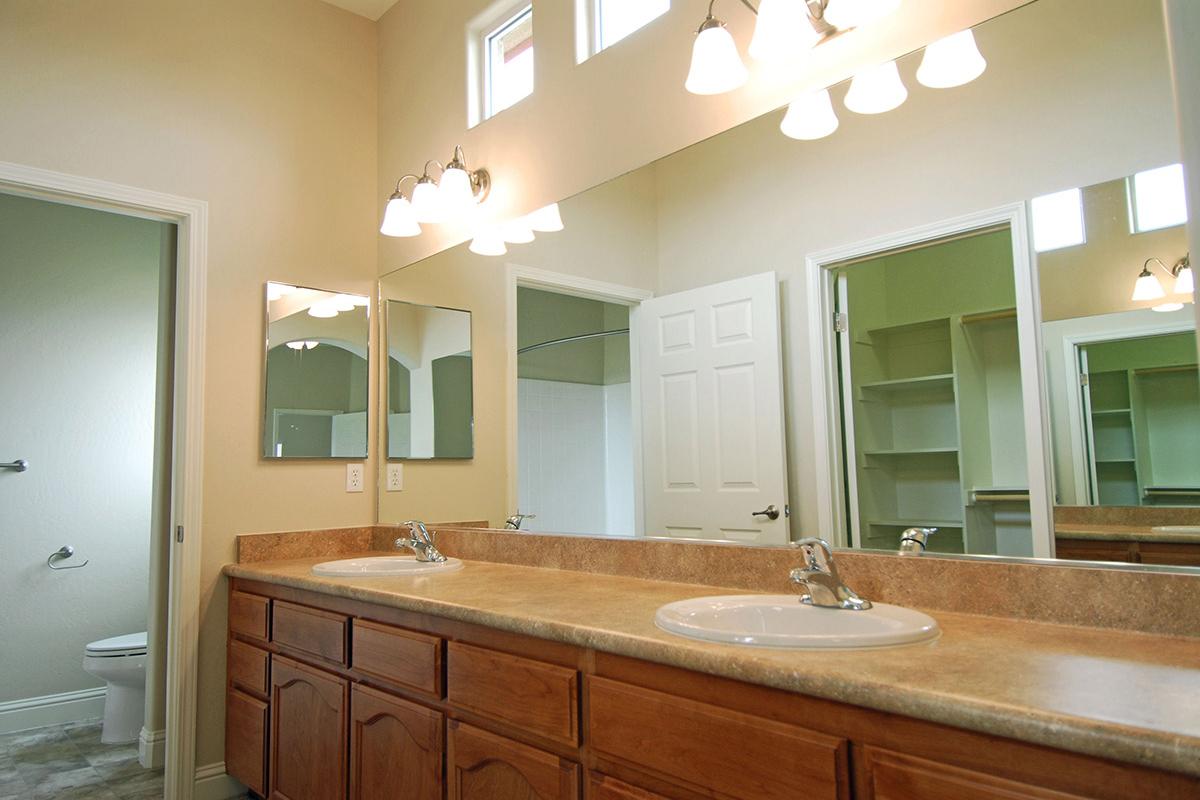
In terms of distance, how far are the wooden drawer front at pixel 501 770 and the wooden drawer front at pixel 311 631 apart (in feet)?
1.75

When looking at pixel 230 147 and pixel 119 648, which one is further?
pixel 119 648

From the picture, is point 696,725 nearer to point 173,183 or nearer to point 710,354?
point 710,354

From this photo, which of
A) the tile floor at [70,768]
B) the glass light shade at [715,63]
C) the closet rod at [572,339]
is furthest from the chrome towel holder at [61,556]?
the glass light shade at [715,63]

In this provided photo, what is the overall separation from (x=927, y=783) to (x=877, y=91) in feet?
4.32

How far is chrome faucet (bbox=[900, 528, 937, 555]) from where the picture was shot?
60.5 inches

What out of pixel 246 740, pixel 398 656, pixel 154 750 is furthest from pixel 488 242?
pixel 154 750

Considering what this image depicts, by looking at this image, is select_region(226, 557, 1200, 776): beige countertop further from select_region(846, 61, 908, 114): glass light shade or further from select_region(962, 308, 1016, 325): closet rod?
select_region(846, 61, 908, 114): glass light shade

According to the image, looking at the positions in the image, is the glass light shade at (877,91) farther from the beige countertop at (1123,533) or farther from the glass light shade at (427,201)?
the glass light shade at (427,201)

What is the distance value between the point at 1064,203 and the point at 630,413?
1117 millimetres

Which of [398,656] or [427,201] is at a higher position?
[427,201]

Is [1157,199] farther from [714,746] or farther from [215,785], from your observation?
[215,785]

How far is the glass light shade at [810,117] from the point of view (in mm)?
1731

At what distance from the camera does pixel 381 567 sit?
254 cm

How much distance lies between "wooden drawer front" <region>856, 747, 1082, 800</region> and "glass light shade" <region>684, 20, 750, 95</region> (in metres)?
1.46
